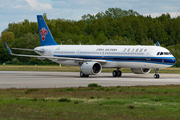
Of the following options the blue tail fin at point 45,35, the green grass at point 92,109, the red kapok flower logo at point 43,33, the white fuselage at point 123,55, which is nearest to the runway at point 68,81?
the white fuselage at point 123,55

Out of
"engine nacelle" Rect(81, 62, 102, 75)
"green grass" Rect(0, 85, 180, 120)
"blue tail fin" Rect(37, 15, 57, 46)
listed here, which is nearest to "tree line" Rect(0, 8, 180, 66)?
"blue tail fin" Rect(37, 15, 57, 46)

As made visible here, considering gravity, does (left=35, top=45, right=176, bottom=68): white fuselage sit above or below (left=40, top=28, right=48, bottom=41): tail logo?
below

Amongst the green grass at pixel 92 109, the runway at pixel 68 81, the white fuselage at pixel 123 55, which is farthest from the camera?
the white fuselage at pixel 123 55

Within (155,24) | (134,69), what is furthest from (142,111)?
(155,24)

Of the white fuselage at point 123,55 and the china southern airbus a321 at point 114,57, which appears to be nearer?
the white fuselage at point 123,55

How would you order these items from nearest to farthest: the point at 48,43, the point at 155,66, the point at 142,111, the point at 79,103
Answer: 1. the point at 142,111
2. the point at 79,103
3. the point at 155,66
4. the point at 48,43

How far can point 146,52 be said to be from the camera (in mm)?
40969

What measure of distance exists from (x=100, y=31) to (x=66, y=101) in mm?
133921

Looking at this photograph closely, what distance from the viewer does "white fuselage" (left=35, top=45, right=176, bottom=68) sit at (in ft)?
132

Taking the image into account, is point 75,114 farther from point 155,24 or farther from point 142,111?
point 155,24

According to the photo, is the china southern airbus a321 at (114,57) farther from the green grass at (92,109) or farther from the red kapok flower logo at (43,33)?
the green grass at (92,109)

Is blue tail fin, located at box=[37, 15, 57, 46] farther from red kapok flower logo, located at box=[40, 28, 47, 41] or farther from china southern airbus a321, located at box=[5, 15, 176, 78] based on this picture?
china southern airbus a321, located at box=[5, 15, 176, 78]

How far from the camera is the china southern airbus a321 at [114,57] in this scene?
40.5 m

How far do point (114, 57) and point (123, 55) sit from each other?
4.35ft
